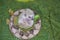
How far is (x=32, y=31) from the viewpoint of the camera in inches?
35.0

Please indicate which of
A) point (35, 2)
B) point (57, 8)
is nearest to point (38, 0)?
point (35, 2)

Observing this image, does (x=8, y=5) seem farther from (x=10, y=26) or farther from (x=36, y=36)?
(x=36, y=36)

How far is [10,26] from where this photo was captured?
2.96 ft

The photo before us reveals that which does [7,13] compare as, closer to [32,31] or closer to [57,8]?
[32,31]

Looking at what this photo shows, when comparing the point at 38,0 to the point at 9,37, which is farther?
the point at 38,0

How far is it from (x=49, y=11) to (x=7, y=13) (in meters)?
0.27

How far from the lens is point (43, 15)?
0.94 m

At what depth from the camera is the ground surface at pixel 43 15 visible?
0.87 m

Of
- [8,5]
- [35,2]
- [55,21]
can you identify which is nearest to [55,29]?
[55,21]

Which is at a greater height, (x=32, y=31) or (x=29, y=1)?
(x=29, y=1)

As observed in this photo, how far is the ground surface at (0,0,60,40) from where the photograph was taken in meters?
0.87

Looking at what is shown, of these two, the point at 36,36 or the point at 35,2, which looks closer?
the point at 36,36

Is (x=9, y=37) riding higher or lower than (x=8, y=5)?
lower

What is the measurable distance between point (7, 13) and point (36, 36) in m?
0.24
